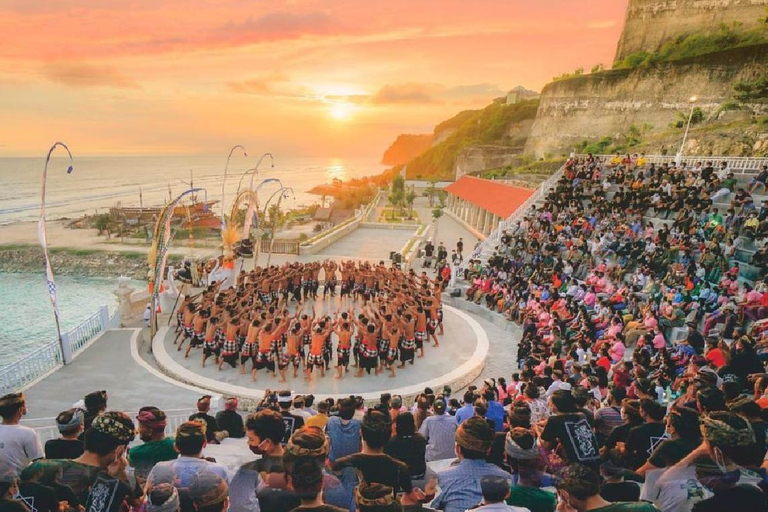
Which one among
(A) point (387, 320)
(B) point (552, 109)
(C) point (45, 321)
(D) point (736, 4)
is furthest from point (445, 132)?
(A) point (387, 320)

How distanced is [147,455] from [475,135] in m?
95.8

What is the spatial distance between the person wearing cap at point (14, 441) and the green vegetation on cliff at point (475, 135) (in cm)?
7259

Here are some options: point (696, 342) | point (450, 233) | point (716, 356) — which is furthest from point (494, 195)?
point (716, 356)

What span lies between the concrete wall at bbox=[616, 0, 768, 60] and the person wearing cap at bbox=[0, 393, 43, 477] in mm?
61975

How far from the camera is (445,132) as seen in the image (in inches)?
5433

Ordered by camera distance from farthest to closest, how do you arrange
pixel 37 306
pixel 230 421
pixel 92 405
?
1. pixel 37 306
2. pixel 230 421
3. pixel 92 405

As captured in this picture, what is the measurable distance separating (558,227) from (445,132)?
126m

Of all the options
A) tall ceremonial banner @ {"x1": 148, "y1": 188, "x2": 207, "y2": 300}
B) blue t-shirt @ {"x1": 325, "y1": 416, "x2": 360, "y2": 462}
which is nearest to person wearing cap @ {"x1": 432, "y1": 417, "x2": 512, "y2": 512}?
blue t-shirt @ {"x1": 325, "y1": 416, "x2": 360, "y2": 462}

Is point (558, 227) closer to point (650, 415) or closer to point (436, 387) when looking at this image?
point (436, 387)

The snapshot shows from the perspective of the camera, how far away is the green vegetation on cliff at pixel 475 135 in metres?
81.1

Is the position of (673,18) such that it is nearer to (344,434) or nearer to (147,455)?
(344,434)

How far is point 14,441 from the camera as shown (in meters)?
3.96

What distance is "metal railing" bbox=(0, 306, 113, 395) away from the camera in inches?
385

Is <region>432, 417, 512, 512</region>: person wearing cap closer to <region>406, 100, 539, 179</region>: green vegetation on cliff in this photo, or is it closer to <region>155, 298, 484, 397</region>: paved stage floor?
<region>155, 298, 484, 397</region>: paved stage floor
